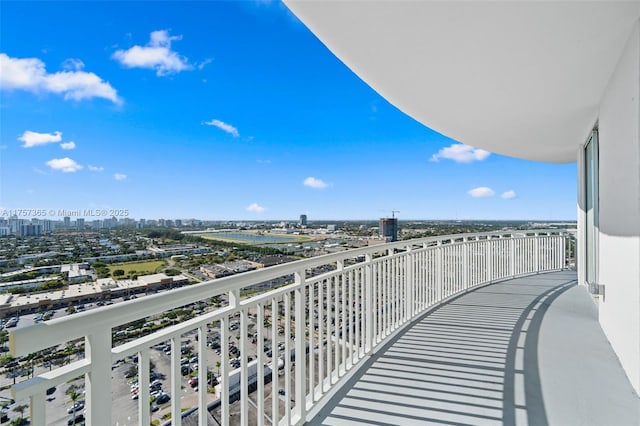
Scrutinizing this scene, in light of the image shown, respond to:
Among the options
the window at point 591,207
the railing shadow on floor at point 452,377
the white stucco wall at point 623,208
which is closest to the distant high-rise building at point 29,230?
the railing shadow on floor at point 452,377

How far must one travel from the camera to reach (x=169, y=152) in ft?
40.4

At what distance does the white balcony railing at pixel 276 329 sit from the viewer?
898mm

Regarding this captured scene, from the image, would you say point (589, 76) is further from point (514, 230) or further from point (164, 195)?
point (164, 195)

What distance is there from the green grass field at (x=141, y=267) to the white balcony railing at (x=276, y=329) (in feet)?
2.33

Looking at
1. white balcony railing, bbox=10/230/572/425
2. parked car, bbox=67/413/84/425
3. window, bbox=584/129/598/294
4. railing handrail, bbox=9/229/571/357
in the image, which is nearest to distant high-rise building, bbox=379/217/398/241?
white balcony railing, bbox=10/230/572/425

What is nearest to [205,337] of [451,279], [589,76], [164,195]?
[589,76]

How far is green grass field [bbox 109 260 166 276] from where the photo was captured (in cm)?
190

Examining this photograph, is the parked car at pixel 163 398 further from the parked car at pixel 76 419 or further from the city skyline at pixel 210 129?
the city skyline at pixel 210 129

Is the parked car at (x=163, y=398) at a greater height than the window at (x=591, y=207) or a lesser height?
lesser

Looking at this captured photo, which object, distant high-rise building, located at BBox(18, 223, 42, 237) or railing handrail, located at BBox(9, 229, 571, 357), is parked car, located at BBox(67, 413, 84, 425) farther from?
distant high-rise building, located at BBox(18, 223, 42, 237)

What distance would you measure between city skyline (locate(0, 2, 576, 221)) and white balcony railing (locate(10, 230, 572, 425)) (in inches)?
91.6

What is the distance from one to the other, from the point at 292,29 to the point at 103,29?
4.79m

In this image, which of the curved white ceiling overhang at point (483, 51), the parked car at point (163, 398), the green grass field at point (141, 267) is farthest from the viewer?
the curved white ceiling overhang at point (483, 51)

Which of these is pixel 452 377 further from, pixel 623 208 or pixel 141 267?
pixel 141 267
